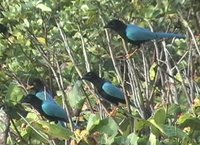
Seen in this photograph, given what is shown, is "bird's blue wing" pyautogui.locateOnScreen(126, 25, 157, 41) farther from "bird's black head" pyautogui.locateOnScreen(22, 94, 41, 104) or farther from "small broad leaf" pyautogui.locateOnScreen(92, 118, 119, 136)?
"small broad leaf" pyautogui.locateOnScreen(92, 118, 119, 136)

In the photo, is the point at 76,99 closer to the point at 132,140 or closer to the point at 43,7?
the point at 43,7

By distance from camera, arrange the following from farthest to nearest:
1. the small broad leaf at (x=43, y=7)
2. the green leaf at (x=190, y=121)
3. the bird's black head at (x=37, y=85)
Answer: the bird's black head at (x=37, y=85), the small broad leaf at (x=43, y=7), the green leaf at (x=190, y=121)

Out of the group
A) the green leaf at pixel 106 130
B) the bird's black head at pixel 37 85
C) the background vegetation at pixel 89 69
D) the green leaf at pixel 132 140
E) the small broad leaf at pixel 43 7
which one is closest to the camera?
the green leaf at pixel 132 140

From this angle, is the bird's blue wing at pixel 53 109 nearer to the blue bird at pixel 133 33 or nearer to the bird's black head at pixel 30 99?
the bird's black head at pixel 30 99

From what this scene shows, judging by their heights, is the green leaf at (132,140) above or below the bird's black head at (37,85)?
above

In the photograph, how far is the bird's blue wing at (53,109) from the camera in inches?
179

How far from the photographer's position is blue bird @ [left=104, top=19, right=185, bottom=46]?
176 inches

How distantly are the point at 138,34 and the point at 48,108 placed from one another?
828 millimetres

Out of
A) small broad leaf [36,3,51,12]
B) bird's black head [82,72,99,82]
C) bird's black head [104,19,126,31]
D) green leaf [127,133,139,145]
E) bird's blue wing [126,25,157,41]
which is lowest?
green leaf [127,133,139,145]

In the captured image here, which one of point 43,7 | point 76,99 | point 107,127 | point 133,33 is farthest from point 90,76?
point 107,127

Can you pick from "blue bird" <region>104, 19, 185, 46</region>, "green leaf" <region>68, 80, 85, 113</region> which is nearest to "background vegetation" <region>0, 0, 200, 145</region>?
"green leaf" <region>68, 80, 85, 113</region>

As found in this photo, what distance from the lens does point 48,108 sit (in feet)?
15.3

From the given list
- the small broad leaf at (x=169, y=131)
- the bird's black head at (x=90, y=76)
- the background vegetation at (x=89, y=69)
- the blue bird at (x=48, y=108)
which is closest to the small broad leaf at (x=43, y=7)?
the background vegetation at (x=89, y=69)

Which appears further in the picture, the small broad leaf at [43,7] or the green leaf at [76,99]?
the green leaf at [76,99]
